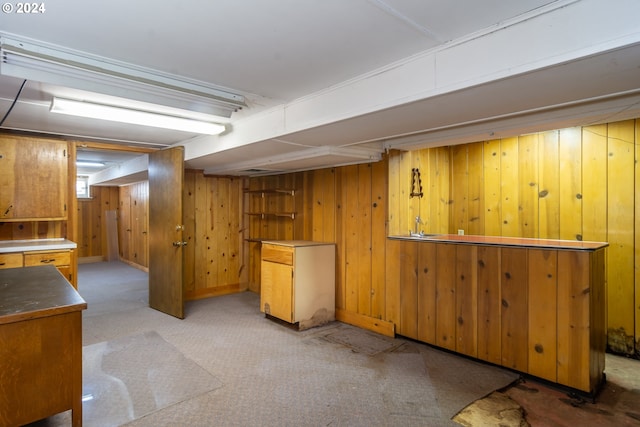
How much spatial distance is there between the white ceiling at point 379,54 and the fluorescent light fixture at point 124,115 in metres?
0.08

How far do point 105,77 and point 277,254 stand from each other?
242 centimetres

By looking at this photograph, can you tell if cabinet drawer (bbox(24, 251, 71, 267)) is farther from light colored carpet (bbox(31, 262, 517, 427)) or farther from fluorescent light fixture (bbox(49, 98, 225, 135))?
fluorescent light fixture (bbox(49, 98, 225, 135))

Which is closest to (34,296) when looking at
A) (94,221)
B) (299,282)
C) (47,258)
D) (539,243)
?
(47,258)

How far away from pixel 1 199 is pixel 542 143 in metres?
5.39

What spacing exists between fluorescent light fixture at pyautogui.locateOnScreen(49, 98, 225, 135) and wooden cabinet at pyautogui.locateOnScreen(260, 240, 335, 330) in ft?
4.94

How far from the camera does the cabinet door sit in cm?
379

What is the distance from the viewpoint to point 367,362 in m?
2.95

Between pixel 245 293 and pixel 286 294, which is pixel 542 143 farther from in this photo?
pixel 245 293

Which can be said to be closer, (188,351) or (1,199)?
(188,351)

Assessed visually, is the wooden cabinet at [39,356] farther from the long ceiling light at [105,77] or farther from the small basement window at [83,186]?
the small basement window at [83,186]

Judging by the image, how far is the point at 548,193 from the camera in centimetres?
361

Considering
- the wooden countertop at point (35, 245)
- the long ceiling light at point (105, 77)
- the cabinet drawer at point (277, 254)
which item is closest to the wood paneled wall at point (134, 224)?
the wooden countertop at point (35, 245)

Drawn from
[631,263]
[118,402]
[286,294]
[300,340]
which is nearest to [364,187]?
[286,294]

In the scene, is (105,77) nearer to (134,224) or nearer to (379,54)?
(379,54)
